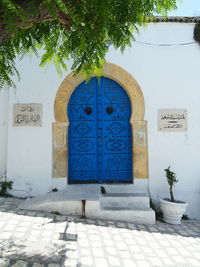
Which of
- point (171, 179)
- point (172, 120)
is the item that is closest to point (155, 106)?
point (172, 120)

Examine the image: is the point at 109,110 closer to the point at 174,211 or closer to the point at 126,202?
the point at 126,202

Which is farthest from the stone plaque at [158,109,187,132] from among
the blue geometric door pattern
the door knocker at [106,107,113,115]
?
the door knocker at [106,107,113,115]

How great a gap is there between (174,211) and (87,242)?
2018 mm

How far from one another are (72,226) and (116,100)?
2867mm

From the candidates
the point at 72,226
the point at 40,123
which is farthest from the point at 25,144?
the point at 72,226

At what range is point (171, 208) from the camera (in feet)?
14.2

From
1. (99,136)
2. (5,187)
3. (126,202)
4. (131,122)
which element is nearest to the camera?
(126,202)

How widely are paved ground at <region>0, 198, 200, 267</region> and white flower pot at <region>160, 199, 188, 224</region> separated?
181 mm

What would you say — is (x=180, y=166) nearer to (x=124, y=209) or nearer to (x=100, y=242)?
(x=124, y=209)

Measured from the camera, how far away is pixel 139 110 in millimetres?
4984

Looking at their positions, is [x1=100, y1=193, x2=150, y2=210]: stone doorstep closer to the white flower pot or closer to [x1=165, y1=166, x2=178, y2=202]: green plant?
the white flower pot

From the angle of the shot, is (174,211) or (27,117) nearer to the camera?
(174,211)

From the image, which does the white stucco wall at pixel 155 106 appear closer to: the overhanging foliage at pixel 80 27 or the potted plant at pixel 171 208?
the potted plant at pixel 171 208

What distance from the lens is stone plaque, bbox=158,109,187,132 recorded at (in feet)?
16.4
